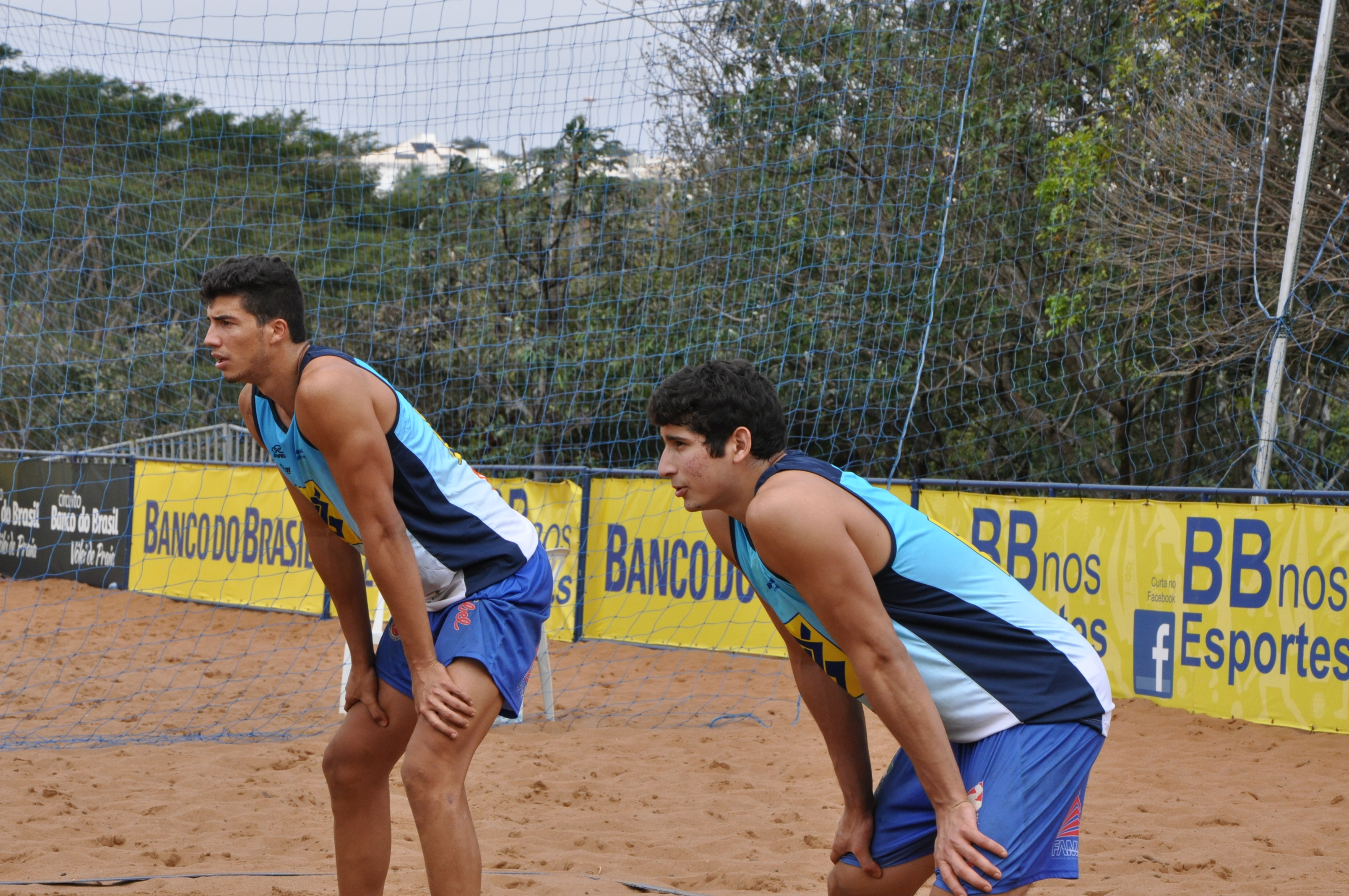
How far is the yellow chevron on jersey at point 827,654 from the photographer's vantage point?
2.21 m

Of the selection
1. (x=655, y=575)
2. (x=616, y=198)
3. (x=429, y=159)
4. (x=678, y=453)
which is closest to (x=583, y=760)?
(x=655, y=575)

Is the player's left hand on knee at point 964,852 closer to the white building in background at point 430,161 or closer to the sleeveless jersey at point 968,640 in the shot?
the sleeveless jersey at point 968,640

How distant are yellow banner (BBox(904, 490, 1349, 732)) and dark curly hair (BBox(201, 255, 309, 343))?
558 cm

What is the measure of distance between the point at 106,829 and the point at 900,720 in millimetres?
3581

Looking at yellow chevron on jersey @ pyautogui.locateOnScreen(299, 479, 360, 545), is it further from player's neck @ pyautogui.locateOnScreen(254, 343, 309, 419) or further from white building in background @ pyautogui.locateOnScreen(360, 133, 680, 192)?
white building in background @ pyautogui.locateOnScreen(360, 133, 680, 192)

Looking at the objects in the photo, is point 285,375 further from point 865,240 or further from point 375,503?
point 865,240

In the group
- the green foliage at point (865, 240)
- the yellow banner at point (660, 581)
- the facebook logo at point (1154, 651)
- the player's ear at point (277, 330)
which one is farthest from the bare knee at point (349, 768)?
the yellow banner at point (660, 581)

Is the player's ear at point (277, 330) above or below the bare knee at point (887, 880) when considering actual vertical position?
above

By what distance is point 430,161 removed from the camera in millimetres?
14695

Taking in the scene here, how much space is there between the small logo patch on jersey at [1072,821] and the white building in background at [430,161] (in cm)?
718

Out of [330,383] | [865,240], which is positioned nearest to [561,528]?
[865,240]

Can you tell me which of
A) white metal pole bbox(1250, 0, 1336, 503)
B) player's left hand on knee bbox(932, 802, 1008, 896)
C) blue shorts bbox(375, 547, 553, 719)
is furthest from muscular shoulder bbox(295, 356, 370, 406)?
white metal pole bbox(1250, 0, 1336, 503)

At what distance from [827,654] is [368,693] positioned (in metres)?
1.23

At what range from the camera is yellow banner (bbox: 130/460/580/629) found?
33.0 feet
